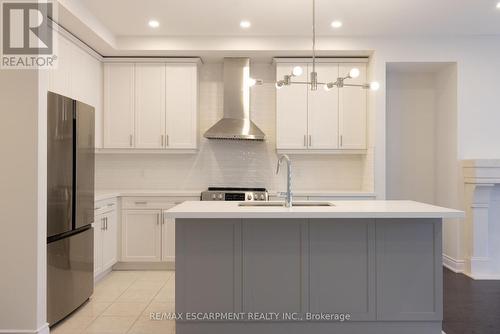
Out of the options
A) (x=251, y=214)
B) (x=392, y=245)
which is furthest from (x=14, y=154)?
(x=392, y=245)

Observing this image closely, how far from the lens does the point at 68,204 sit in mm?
2898

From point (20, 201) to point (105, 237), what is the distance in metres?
1.62

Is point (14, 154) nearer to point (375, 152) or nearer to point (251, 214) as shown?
point (251, 214)

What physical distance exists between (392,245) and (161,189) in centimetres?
321

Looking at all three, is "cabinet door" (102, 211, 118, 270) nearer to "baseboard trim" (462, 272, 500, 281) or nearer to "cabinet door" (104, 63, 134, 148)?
"cabinet door" (104, 63, 134, 148)

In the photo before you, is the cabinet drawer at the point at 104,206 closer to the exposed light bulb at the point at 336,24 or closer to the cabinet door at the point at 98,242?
the cabinet door at the point at 98,242

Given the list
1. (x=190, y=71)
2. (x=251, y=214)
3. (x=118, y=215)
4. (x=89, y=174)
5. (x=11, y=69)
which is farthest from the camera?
(x=190, y=71)

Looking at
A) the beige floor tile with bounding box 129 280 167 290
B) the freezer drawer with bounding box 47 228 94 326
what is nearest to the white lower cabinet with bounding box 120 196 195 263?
the beige floor tile with bounding box 129 280 167 290

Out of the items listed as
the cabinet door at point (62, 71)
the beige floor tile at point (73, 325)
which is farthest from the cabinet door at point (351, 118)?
the beige floor tile at point (73, 325)

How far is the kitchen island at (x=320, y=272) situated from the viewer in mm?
2553

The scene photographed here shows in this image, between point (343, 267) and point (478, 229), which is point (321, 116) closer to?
point (478, 229)

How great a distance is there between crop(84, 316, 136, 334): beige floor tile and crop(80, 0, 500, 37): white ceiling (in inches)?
114

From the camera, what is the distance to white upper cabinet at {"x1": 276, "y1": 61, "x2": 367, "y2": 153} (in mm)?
4570

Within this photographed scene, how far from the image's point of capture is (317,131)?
15.0ft
